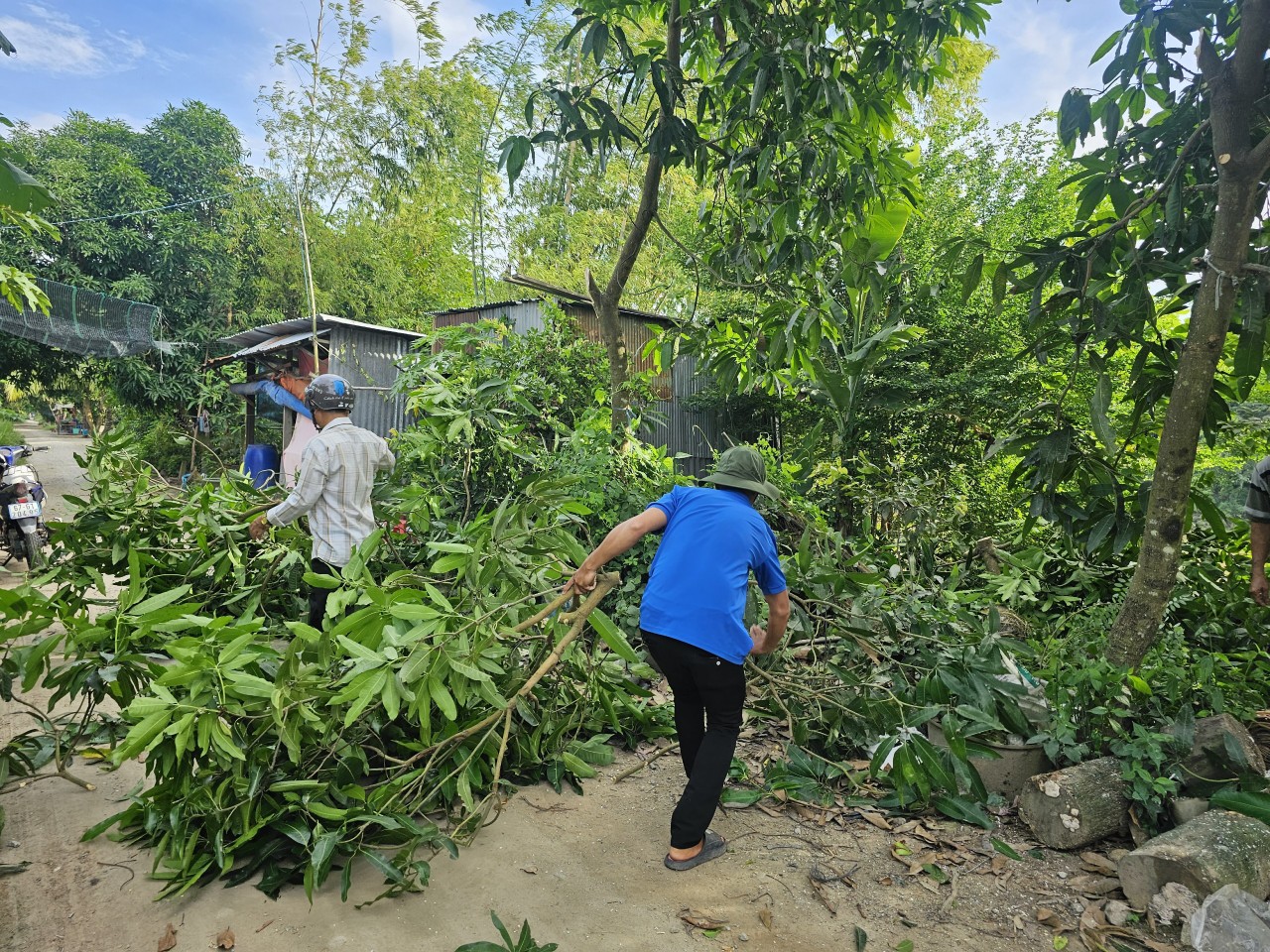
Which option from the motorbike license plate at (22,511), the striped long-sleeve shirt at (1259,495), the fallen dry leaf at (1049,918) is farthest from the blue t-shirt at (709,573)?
the motorbike license plate at (22,511)

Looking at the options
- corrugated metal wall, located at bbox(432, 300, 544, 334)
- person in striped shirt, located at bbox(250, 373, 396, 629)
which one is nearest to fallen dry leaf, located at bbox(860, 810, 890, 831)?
person in striped shirt, located at bbox(250, 373, 396, 629)

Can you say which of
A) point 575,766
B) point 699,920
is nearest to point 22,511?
point 575,766

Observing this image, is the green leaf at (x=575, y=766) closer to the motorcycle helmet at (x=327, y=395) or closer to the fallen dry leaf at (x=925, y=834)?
the fallen dry leaf at (x=925, y=834)

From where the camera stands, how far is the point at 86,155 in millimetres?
13492

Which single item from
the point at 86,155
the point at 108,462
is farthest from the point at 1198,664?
the point at 86,155

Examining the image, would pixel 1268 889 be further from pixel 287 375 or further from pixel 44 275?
pixel 44 275

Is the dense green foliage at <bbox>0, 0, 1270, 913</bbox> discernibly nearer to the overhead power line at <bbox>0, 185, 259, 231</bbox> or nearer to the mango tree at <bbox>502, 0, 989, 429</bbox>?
the mango tree at <bbox>502, 0, 989, 429</bbox>

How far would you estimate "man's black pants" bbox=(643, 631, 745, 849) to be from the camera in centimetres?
278

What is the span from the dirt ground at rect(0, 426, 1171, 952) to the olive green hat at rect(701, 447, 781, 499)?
145 cm

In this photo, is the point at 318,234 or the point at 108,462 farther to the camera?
the point at 318,234

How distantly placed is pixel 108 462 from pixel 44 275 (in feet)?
38.4

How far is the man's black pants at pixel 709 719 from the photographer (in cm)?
278

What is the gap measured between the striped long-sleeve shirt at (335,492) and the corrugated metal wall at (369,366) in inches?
286

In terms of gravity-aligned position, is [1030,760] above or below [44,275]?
below
